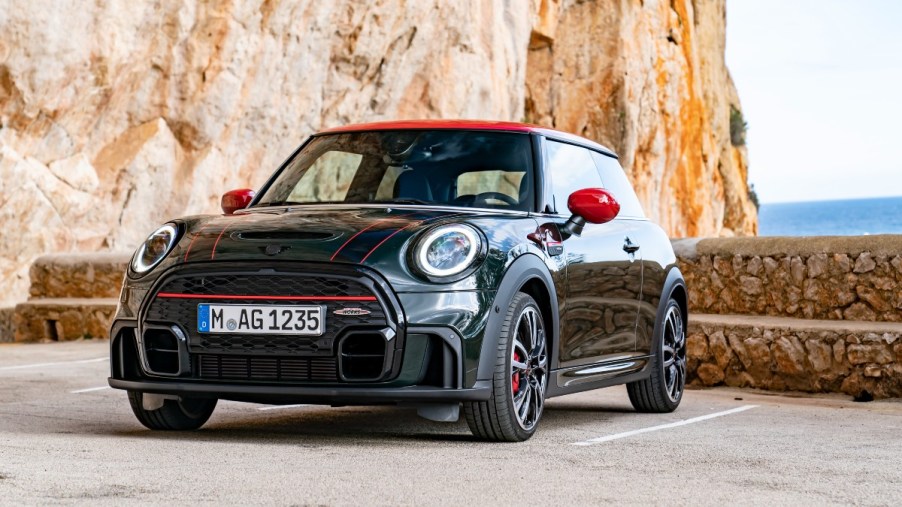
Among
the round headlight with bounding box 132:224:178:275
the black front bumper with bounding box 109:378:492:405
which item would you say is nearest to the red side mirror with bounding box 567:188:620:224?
the black front bumper with bounding box 109:378:492:405

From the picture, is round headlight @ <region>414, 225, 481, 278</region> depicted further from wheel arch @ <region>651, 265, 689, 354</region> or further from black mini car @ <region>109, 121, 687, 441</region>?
wheel arch @ <region>651, 265, 689, 354</region>

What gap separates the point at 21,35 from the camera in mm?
17250

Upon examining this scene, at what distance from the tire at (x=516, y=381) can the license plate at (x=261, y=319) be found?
31.5 inches

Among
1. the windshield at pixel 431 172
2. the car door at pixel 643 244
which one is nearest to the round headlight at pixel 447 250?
the windshield at pixel 431 172

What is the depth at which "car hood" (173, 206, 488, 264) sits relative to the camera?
5957 mm

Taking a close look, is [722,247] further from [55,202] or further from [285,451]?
[55,202]

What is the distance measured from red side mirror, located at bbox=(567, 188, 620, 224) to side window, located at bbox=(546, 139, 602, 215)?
136 millimetres

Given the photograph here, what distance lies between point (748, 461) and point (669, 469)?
541 mm

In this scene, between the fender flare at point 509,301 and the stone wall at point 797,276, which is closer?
the fender flare at point 509,301

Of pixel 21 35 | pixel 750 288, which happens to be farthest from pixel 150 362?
pixel 21 35

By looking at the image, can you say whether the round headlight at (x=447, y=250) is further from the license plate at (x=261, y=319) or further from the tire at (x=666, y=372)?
the tire at (x=666, y=372)

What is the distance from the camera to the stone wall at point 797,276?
10359mm

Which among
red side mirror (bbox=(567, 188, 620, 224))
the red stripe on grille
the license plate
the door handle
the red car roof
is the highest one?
the red car roof

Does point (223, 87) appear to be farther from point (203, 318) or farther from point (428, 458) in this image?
point (428, 458)
